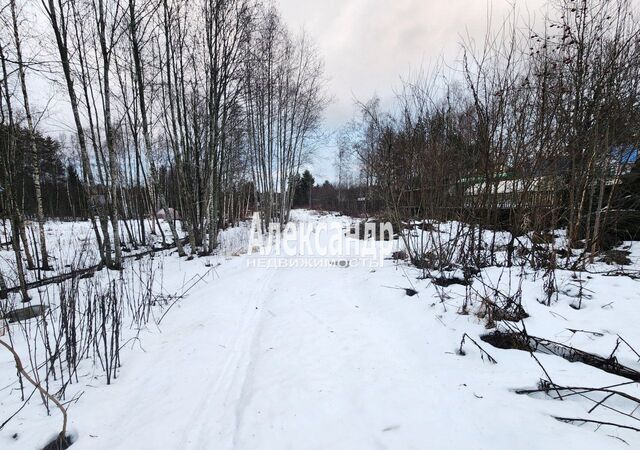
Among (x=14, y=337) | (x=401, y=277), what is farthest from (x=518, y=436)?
(x=14, y=337)

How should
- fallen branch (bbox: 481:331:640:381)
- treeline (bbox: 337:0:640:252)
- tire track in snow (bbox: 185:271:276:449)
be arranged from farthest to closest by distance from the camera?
treeline (bbox: 337:0:640:252) < fallen branch (bbox: 481:331:640:381) < tire track in snow (bbox: 185:271:276:449)

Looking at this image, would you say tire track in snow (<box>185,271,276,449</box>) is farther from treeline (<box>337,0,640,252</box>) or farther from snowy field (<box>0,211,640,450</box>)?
treeline (<box>337,0,640,252</box>)

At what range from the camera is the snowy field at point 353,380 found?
188cm

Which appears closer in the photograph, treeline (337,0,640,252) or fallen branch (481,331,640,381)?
fallen branch (481,331,640,381)

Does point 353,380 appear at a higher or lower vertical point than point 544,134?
lower

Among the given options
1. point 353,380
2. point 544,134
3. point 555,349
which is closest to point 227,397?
point 353,380

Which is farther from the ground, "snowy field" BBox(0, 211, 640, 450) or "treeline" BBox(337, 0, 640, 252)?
"treeline" BBox(337, 0, 640, 252)

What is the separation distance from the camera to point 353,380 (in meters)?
2.58

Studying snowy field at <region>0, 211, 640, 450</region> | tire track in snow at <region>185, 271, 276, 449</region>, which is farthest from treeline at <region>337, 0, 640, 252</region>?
tire track in snow at <region>185, 271, 276, 449</region>

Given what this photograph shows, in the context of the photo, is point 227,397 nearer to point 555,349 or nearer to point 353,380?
point 353,380

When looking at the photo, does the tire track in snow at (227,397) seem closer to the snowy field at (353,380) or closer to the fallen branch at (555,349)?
the snowy field at (353,380)

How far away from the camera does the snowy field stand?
1.88m

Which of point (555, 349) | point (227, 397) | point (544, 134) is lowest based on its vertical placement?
point (227, 397)

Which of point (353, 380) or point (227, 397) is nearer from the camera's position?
point (227, 397)
